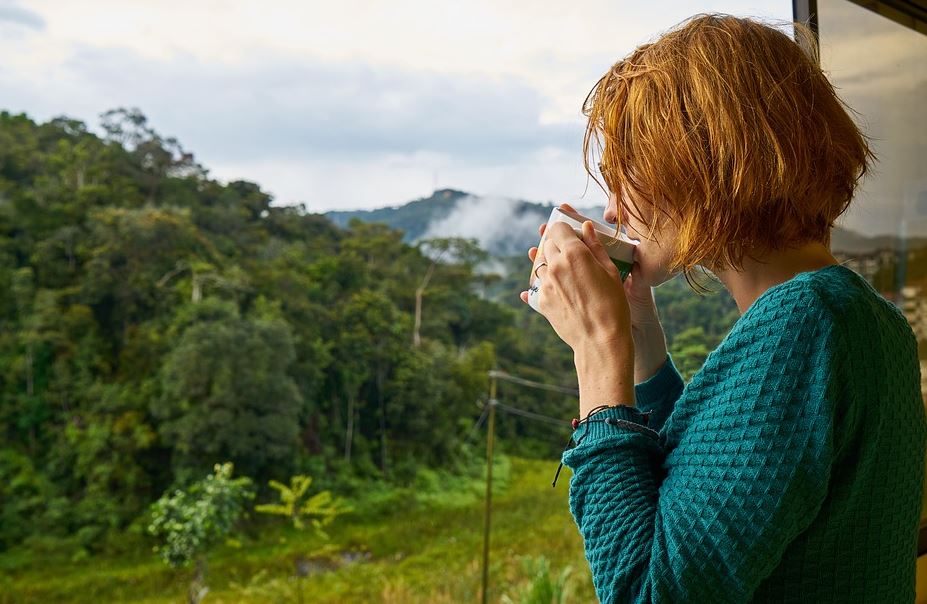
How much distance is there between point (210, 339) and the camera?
164 inches

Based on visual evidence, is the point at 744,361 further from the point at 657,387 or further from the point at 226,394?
the point at 226,394

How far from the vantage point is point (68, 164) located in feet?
12.8

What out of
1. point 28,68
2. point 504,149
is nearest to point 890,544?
point 28,68

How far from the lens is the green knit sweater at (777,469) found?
0.50 m

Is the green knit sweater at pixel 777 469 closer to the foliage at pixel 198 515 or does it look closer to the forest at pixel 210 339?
the forest at pixel 210 339

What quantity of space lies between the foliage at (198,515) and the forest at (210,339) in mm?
84

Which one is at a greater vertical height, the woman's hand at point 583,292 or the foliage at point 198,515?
the woman's hand at point 583,292

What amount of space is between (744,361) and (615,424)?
0.10 meters

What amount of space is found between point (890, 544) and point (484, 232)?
15.6 feet

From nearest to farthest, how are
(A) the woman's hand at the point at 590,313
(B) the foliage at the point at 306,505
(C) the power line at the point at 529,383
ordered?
(A) the woman's hand at the point at 590,313 < (B) the foliage at the point at 306,505 < (C) the power line at the point at 529,383

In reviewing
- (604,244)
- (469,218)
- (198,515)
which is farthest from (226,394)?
(604,244)

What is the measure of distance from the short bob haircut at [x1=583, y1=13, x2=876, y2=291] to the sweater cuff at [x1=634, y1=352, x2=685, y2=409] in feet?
0.69

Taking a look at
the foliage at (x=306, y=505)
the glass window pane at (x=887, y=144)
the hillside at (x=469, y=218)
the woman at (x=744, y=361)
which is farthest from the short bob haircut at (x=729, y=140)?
the hillside at (x=469, y=218)

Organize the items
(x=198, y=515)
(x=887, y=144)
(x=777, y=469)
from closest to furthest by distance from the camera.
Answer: (x=777, y=469), (x=887, y=144), (x=198, y=515)
